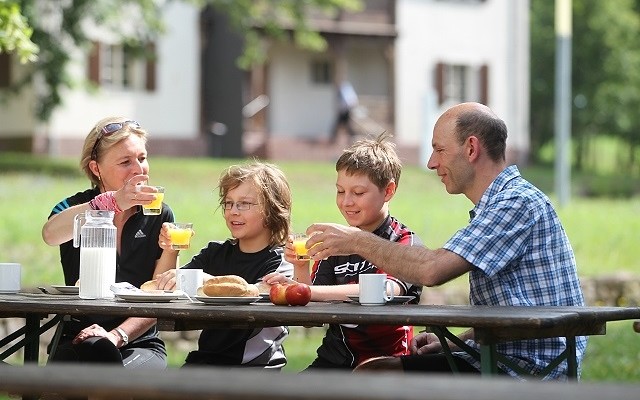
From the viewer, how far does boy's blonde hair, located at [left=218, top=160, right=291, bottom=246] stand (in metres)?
5.41

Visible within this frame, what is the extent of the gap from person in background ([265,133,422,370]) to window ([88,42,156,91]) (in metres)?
23.8

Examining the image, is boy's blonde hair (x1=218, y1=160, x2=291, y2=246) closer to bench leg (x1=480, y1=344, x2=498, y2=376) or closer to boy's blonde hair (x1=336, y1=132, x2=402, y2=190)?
boy's blonde hair (x1=336, y1=132, x2=402, y2=190)

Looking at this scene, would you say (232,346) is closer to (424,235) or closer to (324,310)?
(324,310)

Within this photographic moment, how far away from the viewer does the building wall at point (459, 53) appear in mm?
34031

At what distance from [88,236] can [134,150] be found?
0.79 metres

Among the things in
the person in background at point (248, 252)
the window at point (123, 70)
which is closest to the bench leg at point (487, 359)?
the person in background at point (248, 252)

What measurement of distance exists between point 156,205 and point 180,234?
0.44ft

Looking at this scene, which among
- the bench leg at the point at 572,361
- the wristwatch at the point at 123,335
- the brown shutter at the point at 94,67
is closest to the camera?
the bench leg at the point at 572,361

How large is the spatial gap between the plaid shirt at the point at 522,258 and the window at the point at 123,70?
2446 centimetres

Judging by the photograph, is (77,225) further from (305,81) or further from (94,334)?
(305,81)

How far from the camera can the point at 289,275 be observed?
17.7 ft

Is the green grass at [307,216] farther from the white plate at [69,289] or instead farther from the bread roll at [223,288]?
the bread roll at [223,288]

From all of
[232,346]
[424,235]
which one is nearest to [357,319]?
[232,346]

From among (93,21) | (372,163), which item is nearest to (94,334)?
(372,163)
